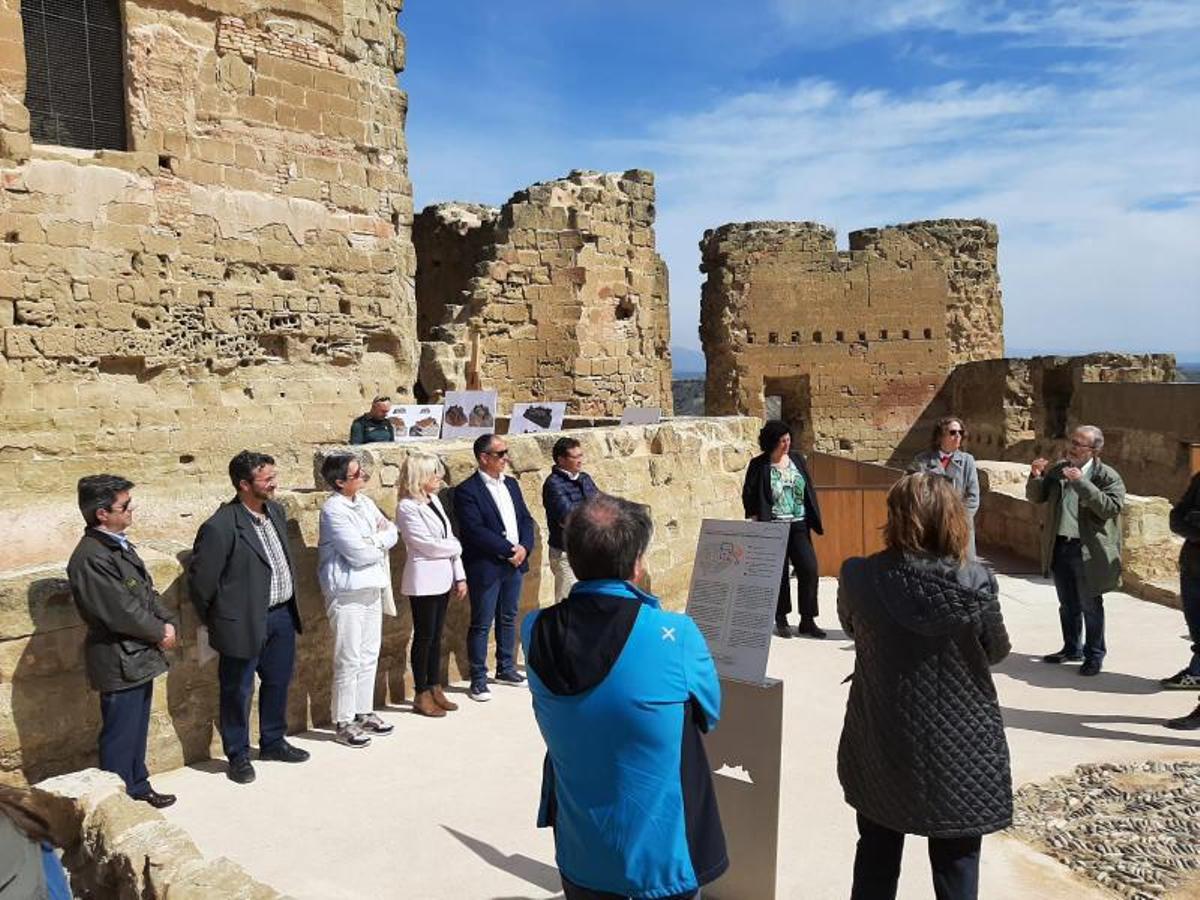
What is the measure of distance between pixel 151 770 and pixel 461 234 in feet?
39.7

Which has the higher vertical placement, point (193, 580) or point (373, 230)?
point (373, 230)

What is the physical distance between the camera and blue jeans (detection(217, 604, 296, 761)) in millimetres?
4645

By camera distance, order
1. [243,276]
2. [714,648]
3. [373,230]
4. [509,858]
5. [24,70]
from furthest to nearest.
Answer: [373,230]
[243,276]
[24,70]
[509,858]
[714,648]

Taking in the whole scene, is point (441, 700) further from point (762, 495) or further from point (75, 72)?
point (75, 72)

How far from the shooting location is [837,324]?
22.7 metres

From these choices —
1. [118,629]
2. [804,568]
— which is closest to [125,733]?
[118,629]

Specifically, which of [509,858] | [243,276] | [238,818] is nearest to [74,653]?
[238,818]

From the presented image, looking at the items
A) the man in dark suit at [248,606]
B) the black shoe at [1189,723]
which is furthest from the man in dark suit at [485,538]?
the black shoe at [1189,723]

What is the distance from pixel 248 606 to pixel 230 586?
0.41ft

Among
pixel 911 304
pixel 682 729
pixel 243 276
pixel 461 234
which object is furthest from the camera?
pixel 911 304

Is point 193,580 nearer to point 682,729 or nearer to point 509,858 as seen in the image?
point 509,858

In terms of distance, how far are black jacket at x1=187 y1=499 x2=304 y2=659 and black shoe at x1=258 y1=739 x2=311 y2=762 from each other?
549 millimetres

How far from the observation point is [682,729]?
2535 mm

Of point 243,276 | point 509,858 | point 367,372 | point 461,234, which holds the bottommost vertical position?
point 509,858
